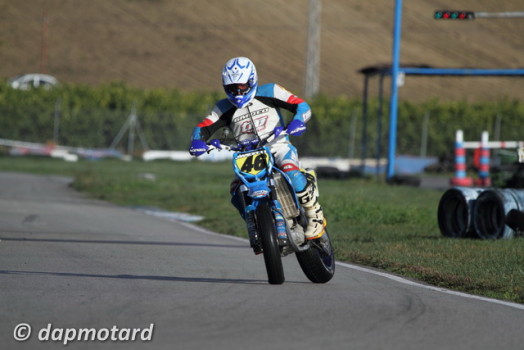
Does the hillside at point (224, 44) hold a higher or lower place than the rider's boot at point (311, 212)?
higher

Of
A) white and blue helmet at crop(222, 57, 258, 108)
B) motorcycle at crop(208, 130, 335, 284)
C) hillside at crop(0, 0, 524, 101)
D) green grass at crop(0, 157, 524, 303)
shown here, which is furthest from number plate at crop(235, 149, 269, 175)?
hillside at crop(0, 0, 524, 101)

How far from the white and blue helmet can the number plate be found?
0.62 meters

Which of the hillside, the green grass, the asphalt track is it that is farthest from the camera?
the hillside

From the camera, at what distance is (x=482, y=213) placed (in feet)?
42.8

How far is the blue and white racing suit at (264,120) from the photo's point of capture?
29.5ft

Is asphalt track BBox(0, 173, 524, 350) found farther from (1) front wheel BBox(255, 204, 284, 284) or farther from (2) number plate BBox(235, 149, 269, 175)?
(2) number plate BBox(235, 149, 269, 175)

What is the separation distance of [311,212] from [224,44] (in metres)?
72.6

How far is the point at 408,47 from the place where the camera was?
84312 millimetres

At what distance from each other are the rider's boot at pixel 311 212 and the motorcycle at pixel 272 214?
0.15 feet

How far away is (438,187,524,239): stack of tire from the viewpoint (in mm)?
12266

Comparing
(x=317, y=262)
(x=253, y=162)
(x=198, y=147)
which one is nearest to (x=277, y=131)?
(x=253, y=162)

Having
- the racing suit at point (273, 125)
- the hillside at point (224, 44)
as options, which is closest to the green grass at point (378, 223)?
the racing suit at point (273, 125)

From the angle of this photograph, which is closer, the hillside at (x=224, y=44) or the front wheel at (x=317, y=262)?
the front wheel at (x=317, y=262)

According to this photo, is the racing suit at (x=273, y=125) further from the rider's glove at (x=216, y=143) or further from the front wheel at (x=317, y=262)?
the rider's glove at (x=216, y=143)
